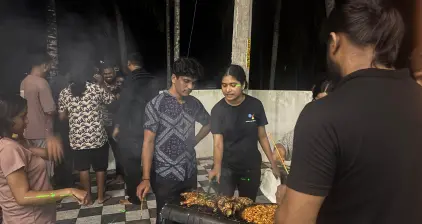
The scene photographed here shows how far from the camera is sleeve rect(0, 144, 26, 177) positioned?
7.12 feet

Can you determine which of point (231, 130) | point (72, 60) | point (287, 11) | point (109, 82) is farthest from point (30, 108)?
point (287, 11)

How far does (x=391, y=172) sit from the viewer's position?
1196 mm

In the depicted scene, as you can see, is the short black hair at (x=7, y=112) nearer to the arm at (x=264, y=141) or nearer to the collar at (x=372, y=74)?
the collar at (x=372, y=74)

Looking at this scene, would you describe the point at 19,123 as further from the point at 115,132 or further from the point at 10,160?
the point at 115,132

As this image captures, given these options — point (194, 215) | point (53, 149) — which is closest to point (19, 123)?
point (53, 149)

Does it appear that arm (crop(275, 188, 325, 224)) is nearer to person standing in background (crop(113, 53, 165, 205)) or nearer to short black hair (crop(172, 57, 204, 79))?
short black hair (crop(172, 57, 204, 79))

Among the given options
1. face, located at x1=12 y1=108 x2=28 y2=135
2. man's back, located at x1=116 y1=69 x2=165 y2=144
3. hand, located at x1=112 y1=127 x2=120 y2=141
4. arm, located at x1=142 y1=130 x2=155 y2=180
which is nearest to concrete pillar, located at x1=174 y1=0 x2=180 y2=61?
man's back, located at x1=116 y1=69 x2=165 y2=144

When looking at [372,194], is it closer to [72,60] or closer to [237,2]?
[237,2]

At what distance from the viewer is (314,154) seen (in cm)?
117

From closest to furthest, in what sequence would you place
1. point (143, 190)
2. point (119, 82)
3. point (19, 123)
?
1. point (19, 123)
2. point (143, 190)
3. point (119, 82)

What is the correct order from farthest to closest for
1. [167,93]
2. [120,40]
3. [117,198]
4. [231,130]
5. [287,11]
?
[287,11] < [120,40] < [117,198] < [231,130] < [167,93]

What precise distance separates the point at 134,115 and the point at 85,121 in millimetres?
811

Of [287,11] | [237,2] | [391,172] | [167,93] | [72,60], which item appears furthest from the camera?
[287,11]

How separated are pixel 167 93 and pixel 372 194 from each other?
8.10 ft
